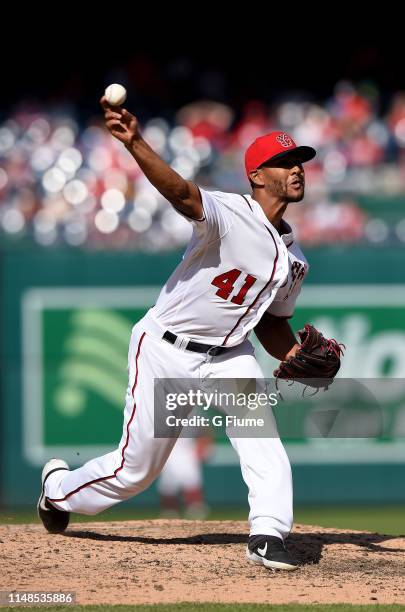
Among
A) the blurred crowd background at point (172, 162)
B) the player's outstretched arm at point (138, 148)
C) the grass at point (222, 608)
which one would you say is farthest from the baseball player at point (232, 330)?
the blurred crowd background at point (172, 162)

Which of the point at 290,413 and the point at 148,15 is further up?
the point at 148,15

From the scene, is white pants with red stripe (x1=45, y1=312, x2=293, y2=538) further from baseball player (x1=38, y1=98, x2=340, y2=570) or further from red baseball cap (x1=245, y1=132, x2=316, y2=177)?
red baseball cap (x1=245, y1=132, x2=316, y2=177)

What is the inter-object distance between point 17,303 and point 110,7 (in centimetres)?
884

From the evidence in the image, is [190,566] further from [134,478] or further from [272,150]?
[272,150]

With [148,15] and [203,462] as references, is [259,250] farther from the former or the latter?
[148,15]

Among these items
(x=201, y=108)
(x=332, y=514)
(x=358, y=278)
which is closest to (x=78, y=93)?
(x=201, y=108)

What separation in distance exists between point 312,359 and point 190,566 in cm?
102

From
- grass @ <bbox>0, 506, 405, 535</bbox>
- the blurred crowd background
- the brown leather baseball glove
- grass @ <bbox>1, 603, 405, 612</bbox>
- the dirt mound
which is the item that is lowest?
grass @ <bbox>0, 506, 405, 535</bbox>

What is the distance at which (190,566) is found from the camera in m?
4.81

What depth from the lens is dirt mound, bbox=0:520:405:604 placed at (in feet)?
14.3

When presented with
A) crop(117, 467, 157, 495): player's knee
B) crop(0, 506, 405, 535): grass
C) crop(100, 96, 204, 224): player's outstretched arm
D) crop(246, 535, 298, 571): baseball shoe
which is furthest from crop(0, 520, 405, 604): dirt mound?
crop(0, 506, 405, 535): grass

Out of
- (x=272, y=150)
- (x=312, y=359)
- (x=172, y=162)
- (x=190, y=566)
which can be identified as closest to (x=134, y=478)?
(x=190, y=566)

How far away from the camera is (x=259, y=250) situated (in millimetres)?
4727

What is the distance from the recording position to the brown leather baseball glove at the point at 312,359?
500 cm
